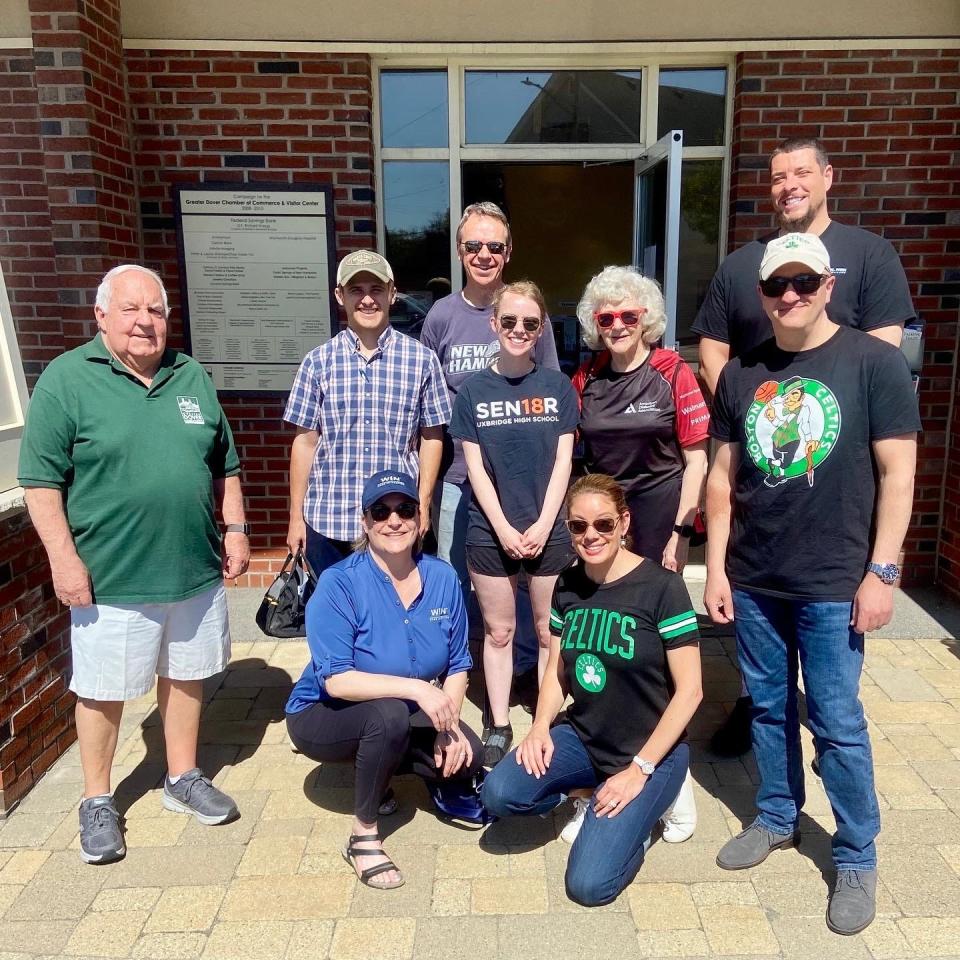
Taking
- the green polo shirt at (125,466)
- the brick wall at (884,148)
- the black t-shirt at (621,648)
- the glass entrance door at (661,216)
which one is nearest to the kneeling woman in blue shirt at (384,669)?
the black t-shirt at (621,648)

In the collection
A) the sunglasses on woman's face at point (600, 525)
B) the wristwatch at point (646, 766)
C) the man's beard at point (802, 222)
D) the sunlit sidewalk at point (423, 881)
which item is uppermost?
the man's beard at point (802, 222)

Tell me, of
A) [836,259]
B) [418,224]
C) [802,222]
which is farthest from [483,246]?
[418,224]

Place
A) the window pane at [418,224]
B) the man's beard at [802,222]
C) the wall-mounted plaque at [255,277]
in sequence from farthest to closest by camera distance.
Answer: the window pane at [418,224] < the wall-mounted plaque at [255,277] < the man's beard at [802,222]

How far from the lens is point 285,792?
3.13m

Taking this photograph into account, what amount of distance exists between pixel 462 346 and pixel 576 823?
184cm

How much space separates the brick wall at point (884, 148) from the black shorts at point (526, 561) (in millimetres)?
2599

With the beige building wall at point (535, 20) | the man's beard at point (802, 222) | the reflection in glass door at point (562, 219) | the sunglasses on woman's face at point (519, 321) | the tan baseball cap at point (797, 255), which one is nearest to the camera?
the tan baseball cap at point (797, 255)

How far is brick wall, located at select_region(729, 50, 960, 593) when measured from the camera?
4.55 meters

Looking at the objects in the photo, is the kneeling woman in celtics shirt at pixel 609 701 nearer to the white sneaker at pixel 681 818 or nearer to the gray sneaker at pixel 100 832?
the white sneaker at pixel 681 818

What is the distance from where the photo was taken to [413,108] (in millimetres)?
4828

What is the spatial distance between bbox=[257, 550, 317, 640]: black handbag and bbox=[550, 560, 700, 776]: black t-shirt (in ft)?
3.43

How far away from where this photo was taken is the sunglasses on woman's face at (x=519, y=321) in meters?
2.98

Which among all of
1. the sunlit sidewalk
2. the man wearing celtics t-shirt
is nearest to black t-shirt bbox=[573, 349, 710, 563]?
the man wearing celtics t-shirt

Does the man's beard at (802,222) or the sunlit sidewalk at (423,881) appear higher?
the man's beard at (802,222)
